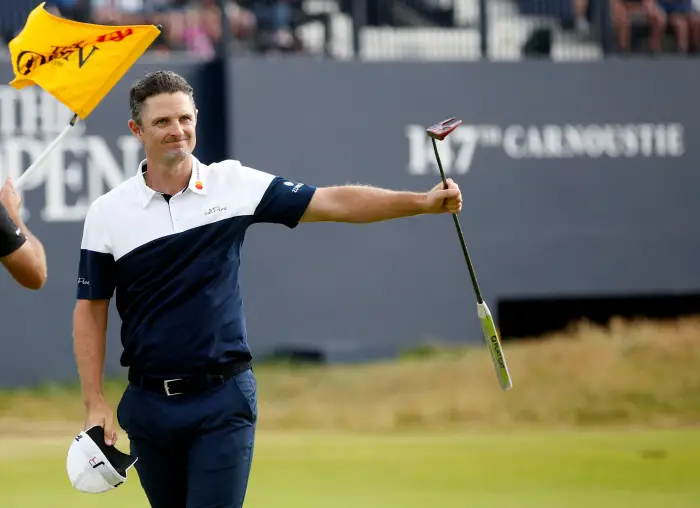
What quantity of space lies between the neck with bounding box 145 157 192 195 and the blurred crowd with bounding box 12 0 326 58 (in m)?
10.7

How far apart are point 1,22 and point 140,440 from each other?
36.1ft

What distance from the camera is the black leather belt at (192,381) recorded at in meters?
5.72

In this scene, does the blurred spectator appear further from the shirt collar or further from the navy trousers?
the navy trousers

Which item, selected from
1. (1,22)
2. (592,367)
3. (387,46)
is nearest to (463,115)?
(387,46)

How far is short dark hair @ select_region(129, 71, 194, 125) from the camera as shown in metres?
5.78

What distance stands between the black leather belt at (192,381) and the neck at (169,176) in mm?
688

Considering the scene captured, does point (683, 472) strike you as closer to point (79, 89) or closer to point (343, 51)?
point (79, 89)

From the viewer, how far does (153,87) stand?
19.0 ft

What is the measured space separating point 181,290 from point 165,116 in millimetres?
638

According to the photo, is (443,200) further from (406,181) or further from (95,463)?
(406,181)

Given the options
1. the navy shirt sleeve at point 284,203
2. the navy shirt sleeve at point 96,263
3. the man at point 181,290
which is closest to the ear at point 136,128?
the man at point 181,290

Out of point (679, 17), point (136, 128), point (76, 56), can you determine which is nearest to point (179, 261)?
point (136, 128)

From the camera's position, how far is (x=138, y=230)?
5789 millimetres

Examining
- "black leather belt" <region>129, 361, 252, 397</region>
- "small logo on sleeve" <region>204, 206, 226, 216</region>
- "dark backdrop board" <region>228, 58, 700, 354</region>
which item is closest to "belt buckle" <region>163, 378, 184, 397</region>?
"black leather belt" <region>129, 361, 252, 397</region>
